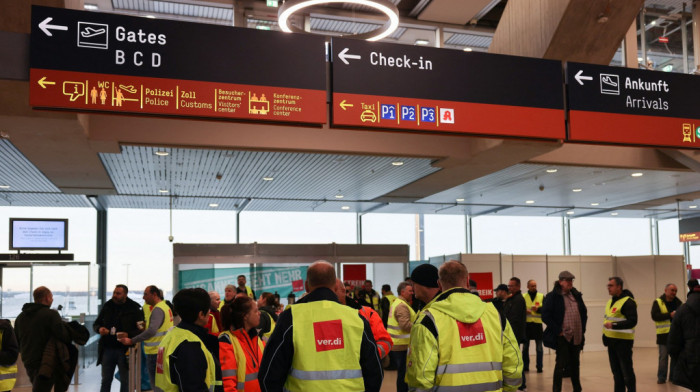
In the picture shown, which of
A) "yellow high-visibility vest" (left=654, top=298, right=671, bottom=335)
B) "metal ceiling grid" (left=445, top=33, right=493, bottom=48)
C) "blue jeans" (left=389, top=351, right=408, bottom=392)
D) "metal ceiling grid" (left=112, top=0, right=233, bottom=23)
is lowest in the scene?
"blue jeans" (left=389, top=351, right=408, bottom=392)

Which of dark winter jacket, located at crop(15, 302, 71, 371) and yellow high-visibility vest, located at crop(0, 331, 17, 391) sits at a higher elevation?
dark winter jacket, located at crop(15, 302, 71, 371)

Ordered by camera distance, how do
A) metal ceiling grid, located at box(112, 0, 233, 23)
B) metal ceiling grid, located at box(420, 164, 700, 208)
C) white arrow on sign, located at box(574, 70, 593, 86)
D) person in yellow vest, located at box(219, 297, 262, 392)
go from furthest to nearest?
metal ceiling grid, located at box(420, 164, 700, 208), metal ceiling grid, located at box(112, 0, 233, 23), white arrow on sign, located at box(574, 70, 593, 86), person in yellow vest, located at box(219, 297, 262, 392)

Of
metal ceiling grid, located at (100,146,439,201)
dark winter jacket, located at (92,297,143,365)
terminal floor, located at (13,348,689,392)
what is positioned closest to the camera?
dark winter jacket, located at (92,297,143,365)

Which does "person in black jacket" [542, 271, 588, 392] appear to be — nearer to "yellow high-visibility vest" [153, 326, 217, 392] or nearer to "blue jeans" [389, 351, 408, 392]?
"blue jeans" [389, 351, 408, 392]

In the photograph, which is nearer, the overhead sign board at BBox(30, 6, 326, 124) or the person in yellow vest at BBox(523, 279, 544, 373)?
the overhead sign board at BBox(30, 6, 326, 124)

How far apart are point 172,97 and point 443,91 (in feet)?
7.34

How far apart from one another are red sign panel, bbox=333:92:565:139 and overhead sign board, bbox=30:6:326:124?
0.91 feet

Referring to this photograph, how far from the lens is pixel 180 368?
3.38 meters

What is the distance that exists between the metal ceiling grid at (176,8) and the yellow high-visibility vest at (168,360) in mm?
7033

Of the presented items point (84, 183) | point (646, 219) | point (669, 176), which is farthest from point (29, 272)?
point (646, 219)

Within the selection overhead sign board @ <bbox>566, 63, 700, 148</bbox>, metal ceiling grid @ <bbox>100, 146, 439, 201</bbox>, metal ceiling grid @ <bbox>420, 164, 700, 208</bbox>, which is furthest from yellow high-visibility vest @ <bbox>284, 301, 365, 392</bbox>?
metal ceiling grid @ <bbox>420, 164, 700, 208</bbox>

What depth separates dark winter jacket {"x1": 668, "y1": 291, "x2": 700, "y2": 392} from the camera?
633 cm

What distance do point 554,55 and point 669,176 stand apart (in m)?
7.19

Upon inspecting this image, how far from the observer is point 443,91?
557 cm
